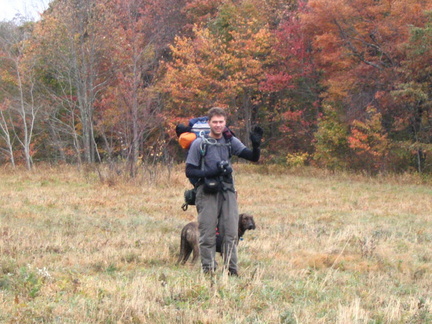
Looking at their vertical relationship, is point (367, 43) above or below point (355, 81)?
above

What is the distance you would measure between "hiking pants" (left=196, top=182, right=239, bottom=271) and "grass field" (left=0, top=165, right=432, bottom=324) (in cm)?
21

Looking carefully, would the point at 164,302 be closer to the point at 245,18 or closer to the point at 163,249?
the point at 163,249

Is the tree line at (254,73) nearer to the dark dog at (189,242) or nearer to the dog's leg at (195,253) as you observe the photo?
the dark dog at (189,242)

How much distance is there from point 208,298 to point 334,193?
13040 mm

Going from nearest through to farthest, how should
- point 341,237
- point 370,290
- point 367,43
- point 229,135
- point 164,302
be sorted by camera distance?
point 164,302, point 370,290, point 229,135, point 341,237, point 367,43

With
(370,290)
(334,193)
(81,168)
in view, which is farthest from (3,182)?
(370,290)

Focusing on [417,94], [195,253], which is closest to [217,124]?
[195,253]

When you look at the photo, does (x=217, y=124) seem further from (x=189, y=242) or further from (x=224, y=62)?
(x=224, y=62)

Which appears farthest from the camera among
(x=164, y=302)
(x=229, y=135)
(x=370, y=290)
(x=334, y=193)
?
(x=334, y=193)

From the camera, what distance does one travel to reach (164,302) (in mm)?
4277

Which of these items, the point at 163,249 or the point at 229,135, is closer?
the point at 229,135

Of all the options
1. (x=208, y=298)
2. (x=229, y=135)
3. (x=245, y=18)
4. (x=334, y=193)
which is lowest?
(x=334, y=193)

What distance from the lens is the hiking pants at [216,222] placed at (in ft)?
18.6

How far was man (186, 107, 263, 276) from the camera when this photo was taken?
18.4 feet
